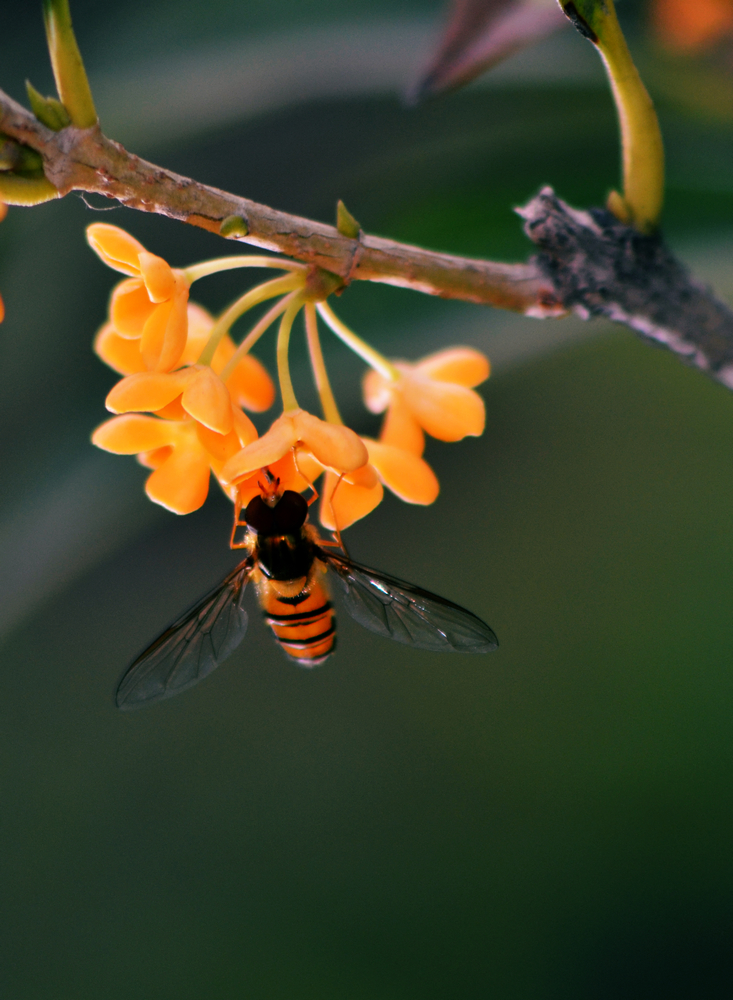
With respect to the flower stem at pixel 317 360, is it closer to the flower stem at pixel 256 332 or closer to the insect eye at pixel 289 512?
the flower stem at pixel 256 332

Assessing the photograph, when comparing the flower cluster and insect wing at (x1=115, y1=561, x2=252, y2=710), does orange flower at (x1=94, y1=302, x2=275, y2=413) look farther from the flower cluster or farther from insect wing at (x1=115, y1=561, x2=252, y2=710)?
insect wing at (x1=115, y1=561, x2=252, y2=710)

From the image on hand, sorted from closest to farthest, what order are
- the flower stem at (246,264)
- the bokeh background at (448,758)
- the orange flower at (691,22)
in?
the flower stem at (246,264) < the orange flower at (691,22) < the bokeh background at (448,758)

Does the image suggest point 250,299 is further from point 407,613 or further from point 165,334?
point 407,613

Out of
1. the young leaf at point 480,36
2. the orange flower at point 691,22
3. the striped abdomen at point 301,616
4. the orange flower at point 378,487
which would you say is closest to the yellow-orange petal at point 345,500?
the orange flower at point 378,487

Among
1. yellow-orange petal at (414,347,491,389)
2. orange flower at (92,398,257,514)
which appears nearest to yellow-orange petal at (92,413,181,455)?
orange flower at (92,398,257,514)

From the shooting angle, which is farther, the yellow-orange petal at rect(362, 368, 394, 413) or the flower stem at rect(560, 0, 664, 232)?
the yellow-orange petal at rect(362, 368, 394, 413)

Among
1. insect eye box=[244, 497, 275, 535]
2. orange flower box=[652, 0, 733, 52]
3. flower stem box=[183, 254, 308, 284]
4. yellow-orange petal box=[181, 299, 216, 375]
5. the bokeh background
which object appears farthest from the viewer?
the bokeh background

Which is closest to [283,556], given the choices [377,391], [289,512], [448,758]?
[289,512]
